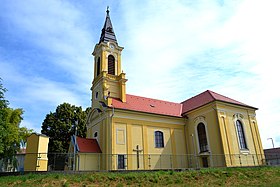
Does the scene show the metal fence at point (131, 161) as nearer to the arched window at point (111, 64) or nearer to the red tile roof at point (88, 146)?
the red tile roof at point (88, 146)

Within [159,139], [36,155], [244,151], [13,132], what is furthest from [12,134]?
[244,151]

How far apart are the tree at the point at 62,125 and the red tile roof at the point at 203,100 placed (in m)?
16.9

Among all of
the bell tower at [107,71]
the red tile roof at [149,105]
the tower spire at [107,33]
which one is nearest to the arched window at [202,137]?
the red tile roof at [149,105]

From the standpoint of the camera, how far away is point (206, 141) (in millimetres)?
25984

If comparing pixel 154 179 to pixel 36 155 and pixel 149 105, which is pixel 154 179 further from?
pixel 149 105

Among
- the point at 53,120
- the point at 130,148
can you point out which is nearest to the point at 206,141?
the point at 130,148

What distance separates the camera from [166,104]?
31344 mm

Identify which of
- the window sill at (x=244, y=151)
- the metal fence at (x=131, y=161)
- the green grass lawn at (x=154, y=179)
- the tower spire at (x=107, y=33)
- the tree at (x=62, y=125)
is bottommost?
the green grass lawn at (x=154, y=179)

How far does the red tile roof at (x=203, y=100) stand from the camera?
2703cm

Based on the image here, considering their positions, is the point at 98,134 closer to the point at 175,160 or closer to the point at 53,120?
the point at 175,160

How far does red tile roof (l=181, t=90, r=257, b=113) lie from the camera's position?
2703 cm

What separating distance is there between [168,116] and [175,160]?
Result: 496 centimetres

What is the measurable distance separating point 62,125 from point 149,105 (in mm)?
14692

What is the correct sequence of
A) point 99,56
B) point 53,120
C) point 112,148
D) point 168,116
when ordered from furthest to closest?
point 53,120
point 99,56
point 168,116
point 112,148
